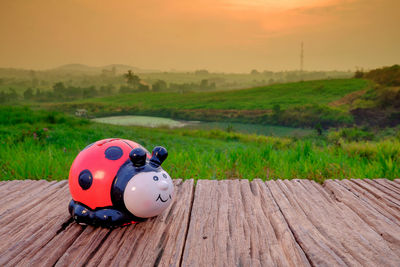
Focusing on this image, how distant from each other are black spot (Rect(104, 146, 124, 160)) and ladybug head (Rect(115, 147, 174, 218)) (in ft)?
0.37

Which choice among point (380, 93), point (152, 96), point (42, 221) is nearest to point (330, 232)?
point (42, 221)

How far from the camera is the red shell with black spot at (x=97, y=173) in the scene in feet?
6.70

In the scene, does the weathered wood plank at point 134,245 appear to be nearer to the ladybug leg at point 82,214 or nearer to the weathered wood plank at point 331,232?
the ladybug leg at point 82,214

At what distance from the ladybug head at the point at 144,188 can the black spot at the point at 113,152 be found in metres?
0.11

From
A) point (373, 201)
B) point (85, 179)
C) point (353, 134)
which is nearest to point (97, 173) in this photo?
point (85, 179)

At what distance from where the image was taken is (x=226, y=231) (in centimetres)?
205

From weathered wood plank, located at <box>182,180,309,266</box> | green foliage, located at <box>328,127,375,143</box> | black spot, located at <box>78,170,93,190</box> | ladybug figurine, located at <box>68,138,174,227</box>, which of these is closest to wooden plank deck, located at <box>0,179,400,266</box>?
weathered wood plank, located at <box>182,180,309,266</box>

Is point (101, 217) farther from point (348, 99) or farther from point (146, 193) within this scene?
point (348, 99)

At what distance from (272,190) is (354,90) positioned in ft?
68.5

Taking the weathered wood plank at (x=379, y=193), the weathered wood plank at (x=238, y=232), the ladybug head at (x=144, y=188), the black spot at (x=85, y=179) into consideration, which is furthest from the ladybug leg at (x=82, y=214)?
the weathered wood plank at (x=379, y=193)

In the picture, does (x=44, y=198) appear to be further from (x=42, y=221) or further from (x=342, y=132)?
(x=342, y=132)

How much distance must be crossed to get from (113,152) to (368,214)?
1.93 meters

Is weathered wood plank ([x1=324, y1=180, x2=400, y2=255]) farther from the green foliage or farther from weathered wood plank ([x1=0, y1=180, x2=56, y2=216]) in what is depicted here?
the green foliage

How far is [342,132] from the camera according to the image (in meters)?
12.7
